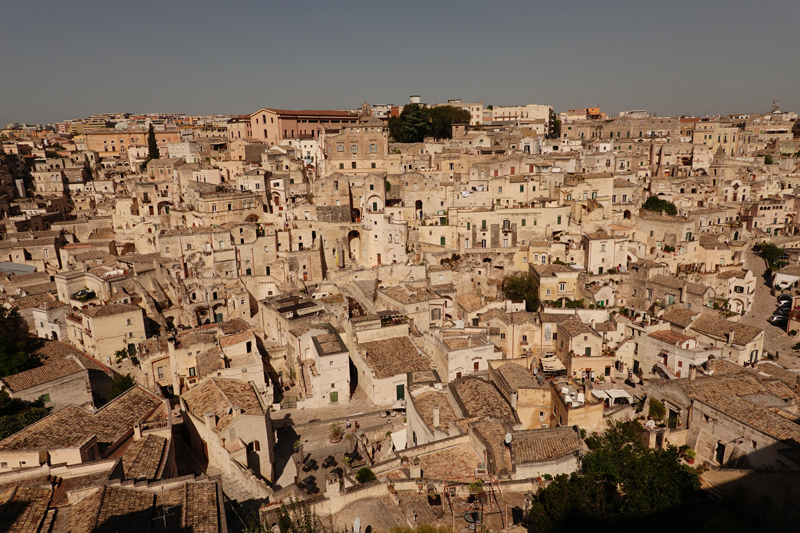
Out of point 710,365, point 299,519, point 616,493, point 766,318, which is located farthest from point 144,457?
point 766,318

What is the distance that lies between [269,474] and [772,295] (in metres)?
40.0

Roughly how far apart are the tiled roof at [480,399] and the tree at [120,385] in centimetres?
1625

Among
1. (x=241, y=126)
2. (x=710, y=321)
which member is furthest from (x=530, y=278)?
(x=241, y=126)

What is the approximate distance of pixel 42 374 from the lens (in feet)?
83.8

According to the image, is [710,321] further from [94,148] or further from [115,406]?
[94,148]

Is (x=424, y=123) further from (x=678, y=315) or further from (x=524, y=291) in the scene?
(x=678, y=315)

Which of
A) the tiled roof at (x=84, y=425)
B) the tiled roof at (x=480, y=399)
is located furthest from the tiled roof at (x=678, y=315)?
the tiled roof at (x=84, y=425)

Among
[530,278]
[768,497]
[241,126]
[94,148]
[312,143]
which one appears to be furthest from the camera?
[94,148]

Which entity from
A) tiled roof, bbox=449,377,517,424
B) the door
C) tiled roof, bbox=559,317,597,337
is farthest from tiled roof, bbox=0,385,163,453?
the door

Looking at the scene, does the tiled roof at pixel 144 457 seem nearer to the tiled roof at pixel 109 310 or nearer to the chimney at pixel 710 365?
the tiled roof at pixel 109 310

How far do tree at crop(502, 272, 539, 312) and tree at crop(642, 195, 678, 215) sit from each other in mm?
18410

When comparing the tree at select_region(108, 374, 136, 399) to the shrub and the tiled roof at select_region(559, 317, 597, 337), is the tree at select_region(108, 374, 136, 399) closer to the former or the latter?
the tiled roof at select_region(559, 317, 597, 337)

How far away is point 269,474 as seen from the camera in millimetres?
21172

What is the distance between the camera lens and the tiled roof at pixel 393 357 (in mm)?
26406
